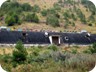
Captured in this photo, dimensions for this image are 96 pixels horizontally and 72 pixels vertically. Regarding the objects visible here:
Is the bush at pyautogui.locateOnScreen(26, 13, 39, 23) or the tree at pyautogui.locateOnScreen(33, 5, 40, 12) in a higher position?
the bush at pyautogui.locateOnScreen(26, 13, 39, 23)

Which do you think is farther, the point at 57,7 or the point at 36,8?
the point at 57,7

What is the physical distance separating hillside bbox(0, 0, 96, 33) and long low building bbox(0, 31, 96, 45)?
8.32 metres

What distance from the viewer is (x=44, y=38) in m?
19.9

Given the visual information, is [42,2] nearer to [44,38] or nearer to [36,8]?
[36,8]

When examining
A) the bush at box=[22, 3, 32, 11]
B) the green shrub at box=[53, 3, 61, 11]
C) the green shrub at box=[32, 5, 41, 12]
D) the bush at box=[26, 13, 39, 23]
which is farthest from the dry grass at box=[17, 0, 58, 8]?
the bush at box=[26, 13, 39, 23]

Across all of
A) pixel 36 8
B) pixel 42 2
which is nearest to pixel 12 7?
pixel 36 8

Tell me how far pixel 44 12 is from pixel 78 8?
5931 mm

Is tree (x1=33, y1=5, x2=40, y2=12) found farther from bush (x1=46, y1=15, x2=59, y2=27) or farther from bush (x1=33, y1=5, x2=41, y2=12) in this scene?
bush (x1=46, y1=15, x2=59, y2=27)

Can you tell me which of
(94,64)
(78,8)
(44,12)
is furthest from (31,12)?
(94,64)

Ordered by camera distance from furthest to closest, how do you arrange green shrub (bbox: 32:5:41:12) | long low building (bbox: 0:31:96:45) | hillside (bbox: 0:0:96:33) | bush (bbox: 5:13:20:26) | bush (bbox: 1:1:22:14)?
green shrub (bbox: 32:5:41:12) → bush (bbox: 1:1:22:14) → hillside (bbox: 0:0:96:33) → bush (bbox: 5:13:20:26) → long low building (bbox: 0:31:96:45)

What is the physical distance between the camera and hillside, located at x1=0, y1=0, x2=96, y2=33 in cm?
3088

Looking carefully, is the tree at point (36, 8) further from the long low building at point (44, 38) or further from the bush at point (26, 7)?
the long low building at point (44, 38)

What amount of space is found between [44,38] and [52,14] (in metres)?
15.1

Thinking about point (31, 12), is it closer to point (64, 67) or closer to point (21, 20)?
point (21, 20)
